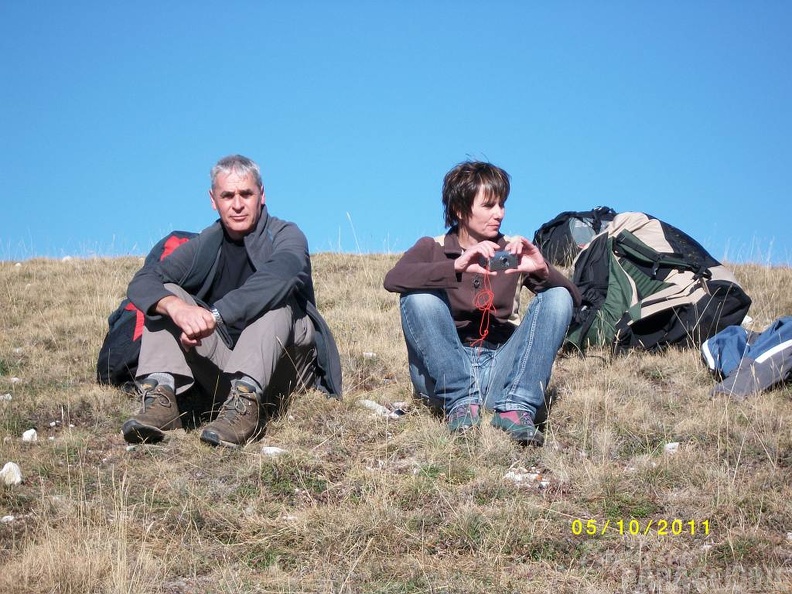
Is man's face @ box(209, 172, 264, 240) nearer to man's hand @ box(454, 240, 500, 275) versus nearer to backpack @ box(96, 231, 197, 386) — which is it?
backpack @ box(96, 231, 197, 386)

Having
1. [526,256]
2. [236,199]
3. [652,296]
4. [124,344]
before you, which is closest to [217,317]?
[236,199]

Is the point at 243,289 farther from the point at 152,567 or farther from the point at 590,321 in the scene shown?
the point at 590,321

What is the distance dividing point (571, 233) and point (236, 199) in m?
5.13

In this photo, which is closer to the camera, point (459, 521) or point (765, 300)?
point (459, 521)

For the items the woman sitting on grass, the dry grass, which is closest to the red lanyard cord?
the woman sitting on grass

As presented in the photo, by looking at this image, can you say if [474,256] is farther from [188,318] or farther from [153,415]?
[153,415]

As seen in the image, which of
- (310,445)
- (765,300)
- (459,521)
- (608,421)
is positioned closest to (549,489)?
(459,521)

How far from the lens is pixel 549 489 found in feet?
12.9

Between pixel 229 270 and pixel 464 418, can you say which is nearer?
pixel 464 418

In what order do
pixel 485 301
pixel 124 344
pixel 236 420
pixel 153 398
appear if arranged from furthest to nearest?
pixel 124 344, pixel 485 301, pixel 153 398, pixel 236 420

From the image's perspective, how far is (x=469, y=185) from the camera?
15.7ft

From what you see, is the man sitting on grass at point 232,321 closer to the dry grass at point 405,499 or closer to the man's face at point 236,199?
the man's face at point 236,199

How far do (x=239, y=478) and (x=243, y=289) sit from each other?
3.47ft
